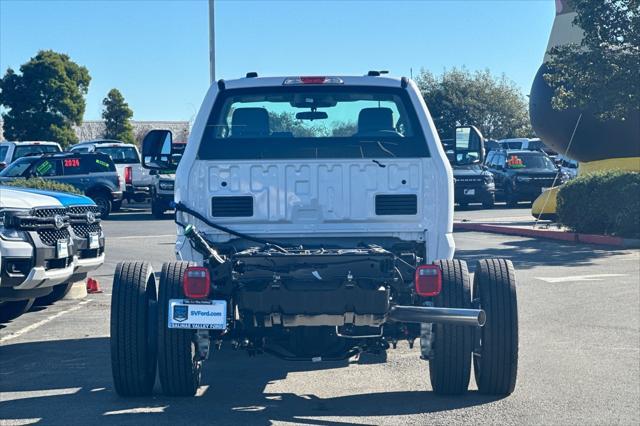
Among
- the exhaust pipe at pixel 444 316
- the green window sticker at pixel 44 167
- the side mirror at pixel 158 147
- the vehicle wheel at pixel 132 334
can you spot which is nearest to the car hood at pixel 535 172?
the green window sticker at pixel 44 167

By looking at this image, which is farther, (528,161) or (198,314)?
(528,161)

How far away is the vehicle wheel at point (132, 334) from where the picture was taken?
7.03m

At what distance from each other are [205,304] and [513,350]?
2113 mm

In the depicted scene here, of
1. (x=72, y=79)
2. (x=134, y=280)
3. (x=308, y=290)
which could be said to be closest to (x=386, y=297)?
(x=308, y=290)

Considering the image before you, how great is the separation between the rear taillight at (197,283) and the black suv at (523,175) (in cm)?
2567

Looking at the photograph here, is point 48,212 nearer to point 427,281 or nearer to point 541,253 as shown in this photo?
point 427,281

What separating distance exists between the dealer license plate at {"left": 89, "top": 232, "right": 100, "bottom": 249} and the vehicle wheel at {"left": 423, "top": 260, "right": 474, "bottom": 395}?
5189 mm

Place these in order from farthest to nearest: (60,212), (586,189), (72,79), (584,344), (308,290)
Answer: (72,79) < (586,189) < (60,212) < (584,344) < (308,290)

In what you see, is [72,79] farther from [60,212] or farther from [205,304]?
[205,304]

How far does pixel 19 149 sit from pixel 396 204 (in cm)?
2804

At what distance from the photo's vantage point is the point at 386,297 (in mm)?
6602

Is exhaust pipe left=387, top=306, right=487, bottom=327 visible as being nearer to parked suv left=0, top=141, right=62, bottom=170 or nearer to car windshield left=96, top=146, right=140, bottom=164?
car windshield left=96, top=146, right=140, bottom=164

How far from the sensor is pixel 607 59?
19516mm

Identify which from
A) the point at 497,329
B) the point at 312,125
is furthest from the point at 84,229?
the point at 497,329
